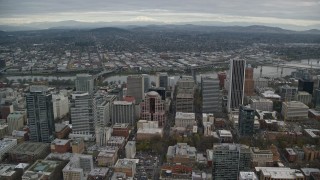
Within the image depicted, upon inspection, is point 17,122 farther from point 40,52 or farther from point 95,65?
point 40,52

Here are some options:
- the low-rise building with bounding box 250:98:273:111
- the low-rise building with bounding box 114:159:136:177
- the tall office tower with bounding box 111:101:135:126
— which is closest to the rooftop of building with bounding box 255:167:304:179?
the low-rise building with bounding box 114:159:136:177

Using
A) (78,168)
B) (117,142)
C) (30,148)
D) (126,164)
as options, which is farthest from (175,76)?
(78,168)

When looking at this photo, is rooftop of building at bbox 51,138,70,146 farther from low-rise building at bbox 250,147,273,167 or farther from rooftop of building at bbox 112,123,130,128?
low-rise building at bbox 250,147,273,167

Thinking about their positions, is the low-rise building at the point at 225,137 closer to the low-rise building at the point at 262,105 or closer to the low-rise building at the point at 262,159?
the low-rise building at the point at 262,159

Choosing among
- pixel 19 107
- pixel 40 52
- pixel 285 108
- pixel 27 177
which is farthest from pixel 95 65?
pixel 27 177

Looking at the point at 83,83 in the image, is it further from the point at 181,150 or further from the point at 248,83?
the point at 248,83

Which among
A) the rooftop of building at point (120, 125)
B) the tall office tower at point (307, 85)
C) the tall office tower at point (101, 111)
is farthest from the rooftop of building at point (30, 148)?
the tall office tower at point (307, 85)
